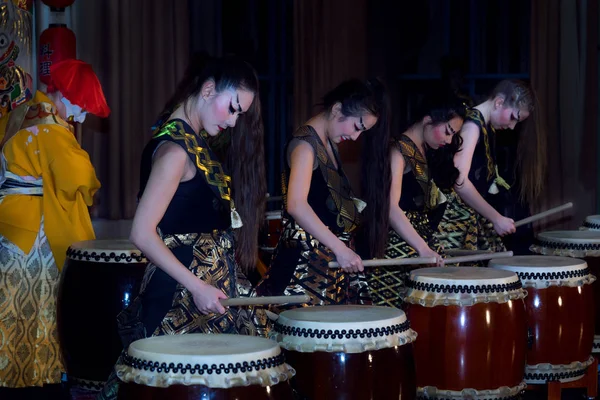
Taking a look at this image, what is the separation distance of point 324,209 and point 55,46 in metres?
2.73

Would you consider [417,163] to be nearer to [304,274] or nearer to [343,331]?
[304,274]

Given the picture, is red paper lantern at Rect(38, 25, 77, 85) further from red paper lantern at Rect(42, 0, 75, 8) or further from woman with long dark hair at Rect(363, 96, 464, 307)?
woman with long dark hair at Rect(363, 96, 464, 307)

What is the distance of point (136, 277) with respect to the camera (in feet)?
10.8

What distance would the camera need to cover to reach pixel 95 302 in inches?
130

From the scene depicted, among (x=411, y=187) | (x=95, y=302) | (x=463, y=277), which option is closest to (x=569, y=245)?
(x=411, y=187)

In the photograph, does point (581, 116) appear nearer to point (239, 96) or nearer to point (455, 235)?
point (455, 235)

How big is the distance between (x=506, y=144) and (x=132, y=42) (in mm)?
2299

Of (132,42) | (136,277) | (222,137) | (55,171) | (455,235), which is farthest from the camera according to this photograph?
(132,42)

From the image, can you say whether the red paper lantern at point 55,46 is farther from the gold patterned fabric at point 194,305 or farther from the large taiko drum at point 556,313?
the gold patterned fabric at point 194,305

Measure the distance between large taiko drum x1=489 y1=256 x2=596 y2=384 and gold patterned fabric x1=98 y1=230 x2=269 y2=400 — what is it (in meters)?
1.37

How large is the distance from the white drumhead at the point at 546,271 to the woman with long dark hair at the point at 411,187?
273 millimetres

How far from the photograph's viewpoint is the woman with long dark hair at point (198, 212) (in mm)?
2281

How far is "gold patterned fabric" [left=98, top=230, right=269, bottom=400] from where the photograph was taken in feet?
7.72

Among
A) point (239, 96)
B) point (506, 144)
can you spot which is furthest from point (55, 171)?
point (506, 144)
